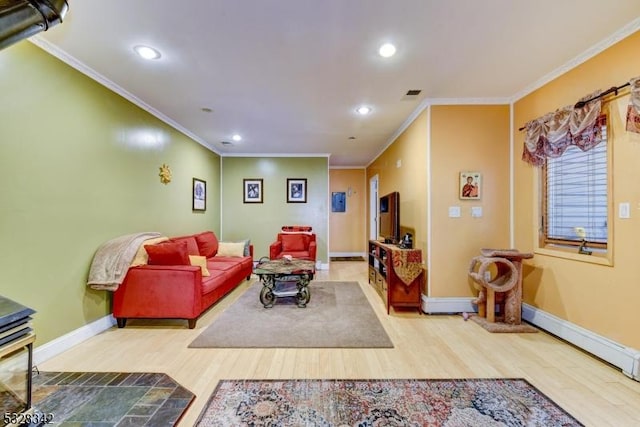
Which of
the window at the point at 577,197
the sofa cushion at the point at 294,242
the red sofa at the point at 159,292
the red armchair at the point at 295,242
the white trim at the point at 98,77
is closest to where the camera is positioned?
the white trim at the point at 98,77

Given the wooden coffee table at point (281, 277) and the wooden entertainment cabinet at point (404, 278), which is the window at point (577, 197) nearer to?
the wooden entertainment cabinet at point (404, 278)

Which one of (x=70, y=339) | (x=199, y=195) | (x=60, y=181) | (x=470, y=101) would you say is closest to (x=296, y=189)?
(x=199, y=195)

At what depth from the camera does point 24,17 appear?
151 centimetres

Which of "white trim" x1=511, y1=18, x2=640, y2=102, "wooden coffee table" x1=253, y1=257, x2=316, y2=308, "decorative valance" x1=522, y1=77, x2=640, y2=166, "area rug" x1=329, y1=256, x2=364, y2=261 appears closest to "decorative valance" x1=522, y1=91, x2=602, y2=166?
"decorative valance" x1=522, y1=77, x2=640, y2=166

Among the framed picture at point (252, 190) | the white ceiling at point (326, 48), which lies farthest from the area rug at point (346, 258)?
the white ceiling at point (326, 48)

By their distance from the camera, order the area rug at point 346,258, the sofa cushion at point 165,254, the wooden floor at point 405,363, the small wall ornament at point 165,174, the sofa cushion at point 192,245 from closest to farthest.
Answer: the wooden floor at point 405,363, the sofa cushion at point 165,254, the small wall ornament at point 165,174, the sofa cushion at point 192,245, the area rug at point 346,258

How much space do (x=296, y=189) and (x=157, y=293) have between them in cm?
378

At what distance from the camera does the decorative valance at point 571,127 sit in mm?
2051

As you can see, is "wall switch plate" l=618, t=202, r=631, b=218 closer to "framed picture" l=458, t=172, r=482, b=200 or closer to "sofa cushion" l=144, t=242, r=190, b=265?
"framed picture" l=458, t=172, r=482, b=200

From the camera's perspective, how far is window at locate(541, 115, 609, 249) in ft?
7.80

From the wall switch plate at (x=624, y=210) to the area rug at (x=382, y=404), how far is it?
1.50m

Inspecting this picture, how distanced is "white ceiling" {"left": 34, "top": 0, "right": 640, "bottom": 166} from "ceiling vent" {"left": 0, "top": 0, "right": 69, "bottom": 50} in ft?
1.18

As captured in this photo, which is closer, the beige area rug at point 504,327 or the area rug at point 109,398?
the area rug at point 109,398

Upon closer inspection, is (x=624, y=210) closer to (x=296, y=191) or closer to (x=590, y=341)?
(x=590, y=341)
